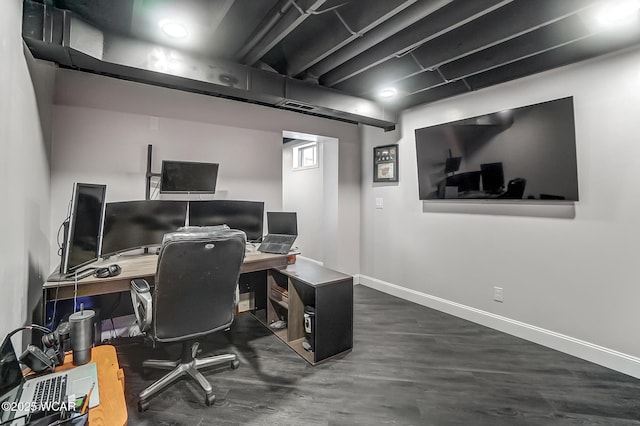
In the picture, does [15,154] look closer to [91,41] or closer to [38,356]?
[91,41]

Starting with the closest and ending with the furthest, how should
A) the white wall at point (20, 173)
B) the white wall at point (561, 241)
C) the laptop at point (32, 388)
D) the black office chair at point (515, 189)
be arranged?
the laptop at point (32, 388) < the white wall at point (20, 173) < the white wall at point (561, 241) < the black office chair at point (515, 189)

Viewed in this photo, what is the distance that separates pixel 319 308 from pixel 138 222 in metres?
1.71

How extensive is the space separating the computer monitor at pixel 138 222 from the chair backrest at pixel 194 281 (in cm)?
93

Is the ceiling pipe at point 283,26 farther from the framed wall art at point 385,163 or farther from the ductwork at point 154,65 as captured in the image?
the framed wall art at point 385,163

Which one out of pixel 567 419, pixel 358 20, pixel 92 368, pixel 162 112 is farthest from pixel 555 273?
pixel 162 112

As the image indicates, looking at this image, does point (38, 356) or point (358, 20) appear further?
point (358, 20)

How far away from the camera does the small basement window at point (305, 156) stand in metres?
5.48

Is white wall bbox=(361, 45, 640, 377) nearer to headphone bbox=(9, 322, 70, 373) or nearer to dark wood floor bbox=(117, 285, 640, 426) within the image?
dark wood floor bbox=(117, 285, 640, 426)

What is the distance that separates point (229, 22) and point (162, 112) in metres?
1.24

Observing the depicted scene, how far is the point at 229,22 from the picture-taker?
219cm

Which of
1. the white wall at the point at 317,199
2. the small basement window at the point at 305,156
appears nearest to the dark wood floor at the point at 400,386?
the white wall at the point at 317,199

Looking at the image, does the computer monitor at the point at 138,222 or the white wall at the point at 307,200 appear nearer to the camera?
the computer monitor at the point at 138,222

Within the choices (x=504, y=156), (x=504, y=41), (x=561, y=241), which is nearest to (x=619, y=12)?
(x=504, y=41)

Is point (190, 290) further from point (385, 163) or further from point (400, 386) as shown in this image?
point (385, 163)
